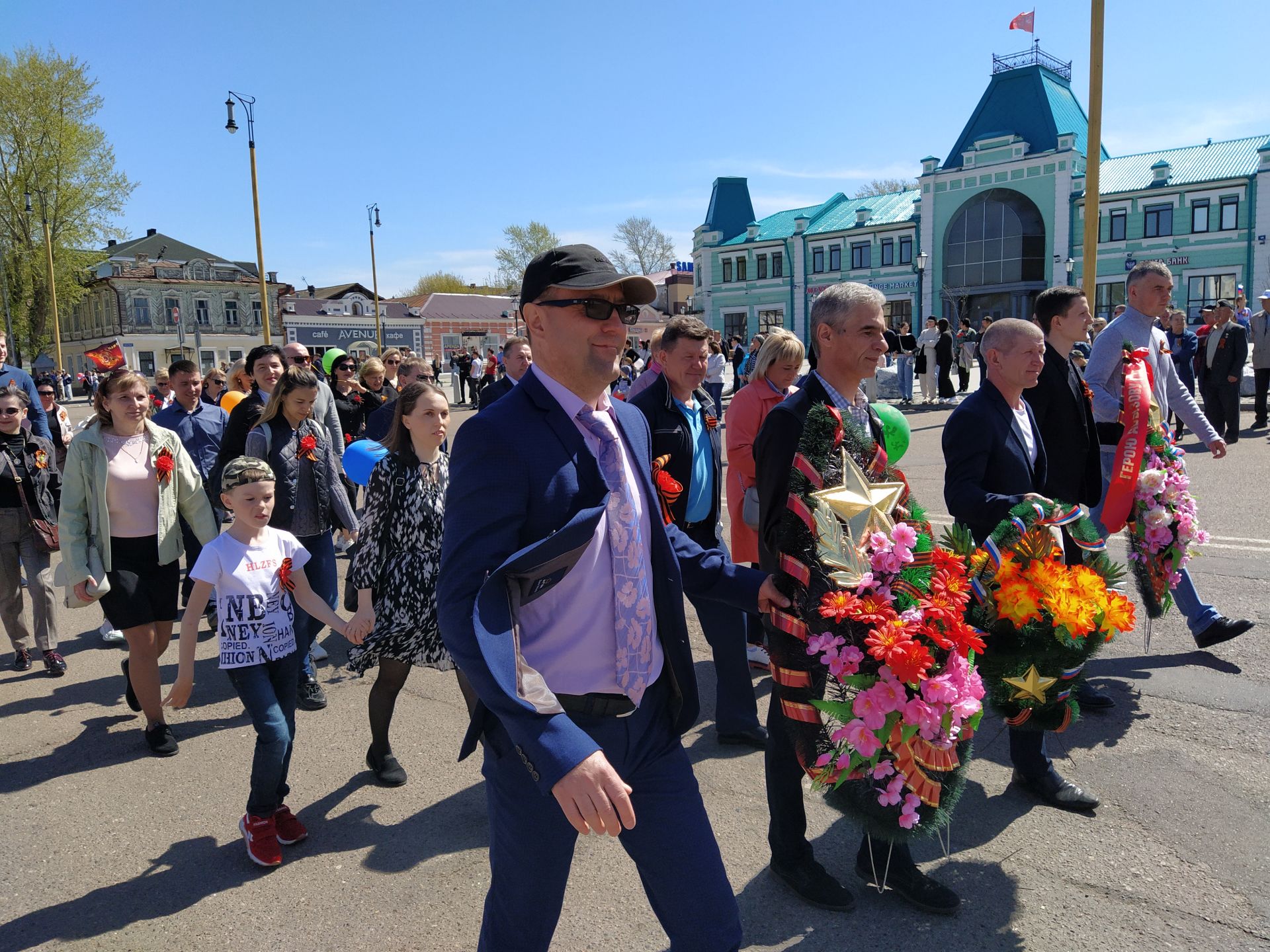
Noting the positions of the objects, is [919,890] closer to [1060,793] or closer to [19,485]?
[1060,793]

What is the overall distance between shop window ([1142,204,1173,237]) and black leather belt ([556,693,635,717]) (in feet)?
166

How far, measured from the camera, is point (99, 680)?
5848mm

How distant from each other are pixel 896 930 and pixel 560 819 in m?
1.53

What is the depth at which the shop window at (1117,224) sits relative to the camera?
44375 millimetres

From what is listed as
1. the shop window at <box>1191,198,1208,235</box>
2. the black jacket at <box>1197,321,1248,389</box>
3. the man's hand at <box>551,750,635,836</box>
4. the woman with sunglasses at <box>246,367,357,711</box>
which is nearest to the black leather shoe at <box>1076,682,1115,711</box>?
the man's hand at <box>551,750,635,836</box>

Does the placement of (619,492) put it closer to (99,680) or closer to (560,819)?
(560,819)

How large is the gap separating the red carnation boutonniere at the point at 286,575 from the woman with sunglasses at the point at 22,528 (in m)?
3.14

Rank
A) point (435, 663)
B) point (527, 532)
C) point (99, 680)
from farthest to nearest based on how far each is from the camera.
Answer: point (99, 680) < point (435, 663) < point (527, 532)

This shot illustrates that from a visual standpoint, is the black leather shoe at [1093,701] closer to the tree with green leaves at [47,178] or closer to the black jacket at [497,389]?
the black jacket at [497,389]

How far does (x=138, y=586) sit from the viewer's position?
463 centimetres

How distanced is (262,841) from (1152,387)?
5.66 m

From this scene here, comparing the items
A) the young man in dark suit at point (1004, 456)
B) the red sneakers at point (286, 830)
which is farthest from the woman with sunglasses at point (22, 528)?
the young man in dark suit at point (1004, 456)

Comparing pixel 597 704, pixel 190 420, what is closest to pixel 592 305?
pixel 597 704

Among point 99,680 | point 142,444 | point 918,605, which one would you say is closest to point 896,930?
point 918,605
